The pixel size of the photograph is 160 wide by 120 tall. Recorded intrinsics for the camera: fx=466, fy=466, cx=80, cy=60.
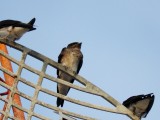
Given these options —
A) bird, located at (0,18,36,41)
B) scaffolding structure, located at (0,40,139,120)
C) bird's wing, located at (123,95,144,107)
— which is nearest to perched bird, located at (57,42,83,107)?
bird, located at (0,18,36,41)

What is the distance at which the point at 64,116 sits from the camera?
5711 millimetres

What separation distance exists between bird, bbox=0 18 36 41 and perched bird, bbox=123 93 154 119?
2.32 meters

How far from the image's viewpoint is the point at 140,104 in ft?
21.2

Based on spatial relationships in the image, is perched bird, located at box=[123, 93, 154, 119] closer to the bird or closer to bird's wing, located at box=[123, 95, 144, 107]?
bird's wing, located at box=[123, 95, 144, 107]

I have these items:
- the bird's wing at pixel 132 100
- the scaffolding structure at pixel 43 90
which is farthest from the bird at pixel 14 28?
the bird's wing at pixel 132 100

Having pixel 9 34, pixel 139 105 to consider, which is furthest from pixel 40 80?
pixel 9 34

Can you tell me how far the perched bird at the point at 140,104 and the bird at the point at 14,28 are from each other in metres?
2.32

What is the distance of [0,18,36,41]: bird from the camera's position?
771cm

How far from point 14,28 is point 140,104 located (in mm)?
2708

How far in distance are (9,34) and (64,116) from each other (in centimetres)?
249

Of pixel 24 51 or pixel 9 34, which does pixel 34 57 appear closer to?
pixel 24 51

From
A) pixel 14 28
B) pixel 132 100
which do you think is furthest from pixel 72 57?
pixel 132 100

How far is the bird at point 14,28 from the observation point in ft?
25.3

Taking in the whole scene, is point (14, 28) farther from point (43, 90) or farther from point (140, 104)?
point (140, 104)
